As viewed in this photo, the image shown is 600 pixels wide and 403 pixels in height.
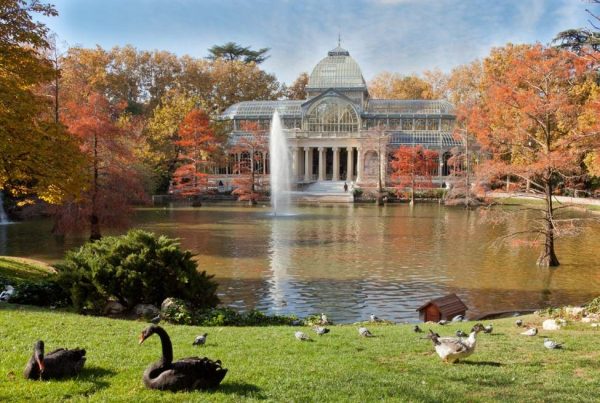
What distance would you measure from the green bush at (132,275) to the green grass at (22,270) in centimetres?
302

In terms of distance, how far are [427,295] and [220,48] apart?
8650cm

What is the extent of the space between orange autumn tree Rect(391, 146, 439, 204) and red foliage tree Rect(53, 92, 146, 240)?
102 ft

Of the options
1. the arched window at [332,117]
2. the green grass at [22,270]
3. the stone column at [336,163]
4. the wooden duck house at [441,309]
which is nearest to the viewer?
the wooden duck house at [441,309]

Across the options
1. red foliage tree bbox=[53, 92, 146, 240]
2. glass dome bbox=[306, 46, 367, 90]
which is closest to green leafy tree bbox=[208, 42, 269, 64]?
glass dome bbox=[306, 46, 367, 90]

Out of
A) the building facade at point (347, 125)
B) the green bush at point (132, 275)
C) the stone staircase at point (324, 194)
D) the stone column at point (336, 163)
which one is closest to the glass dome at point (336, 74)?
the building facade at point (347, 125)

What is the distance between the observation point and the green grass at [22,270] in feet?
49.1

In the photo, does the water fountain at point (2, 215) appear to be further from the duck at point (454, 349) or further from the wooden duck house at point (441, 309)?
the duck at point (454, 349)

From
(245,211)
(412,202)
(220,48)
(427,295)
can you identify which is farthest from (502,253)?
(220,48)

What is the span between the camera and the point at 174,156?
2122 inches

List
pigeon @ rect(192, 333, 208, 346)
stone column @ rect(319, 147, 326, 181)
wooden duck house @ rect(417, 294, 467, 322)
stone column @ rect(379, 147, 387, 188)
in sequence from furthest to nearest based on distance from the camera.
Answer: stone column @ rect(319, 147, 326, 181) < stone column @ rect(379, 147, 387, 188) < wooden duck house @ rect(417, 294, 467, 322) < pigeon @ rect(192, 333, 208, 346)

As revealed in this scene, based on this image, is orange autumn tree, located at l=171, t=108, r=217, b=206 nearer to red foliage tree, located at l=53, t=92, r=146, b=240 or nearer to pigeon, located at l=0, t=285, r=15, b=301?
red foliage tree, located at l=53, t=92, r=146, b=240

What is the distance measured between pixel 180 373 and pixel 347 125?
63156 millimetres

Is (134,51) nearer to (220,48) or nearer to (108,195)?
(220,48)

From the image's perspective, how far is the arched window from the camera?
6744 cm
